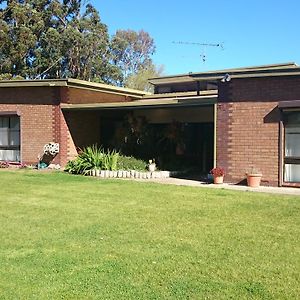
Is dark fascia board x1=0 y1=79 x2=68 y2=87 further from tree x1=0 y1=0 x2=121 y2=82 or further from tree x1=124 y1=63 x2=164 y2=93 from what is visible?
tree x1=124 y1=63 x2=164 y2=93

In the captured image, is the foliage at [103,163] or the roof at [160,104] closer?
the roof at [160,104]

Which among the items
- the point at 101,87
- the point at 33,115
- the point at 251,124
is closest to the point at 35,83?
the point at 33,115

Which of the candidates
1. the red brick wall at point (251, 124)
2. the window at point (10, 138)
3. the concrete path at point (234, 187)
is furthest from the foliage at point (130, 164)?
the window at point (10, 138)

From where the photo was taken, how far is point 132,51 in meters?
55.5

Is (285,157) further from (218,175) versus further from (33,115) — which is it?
(33,115)

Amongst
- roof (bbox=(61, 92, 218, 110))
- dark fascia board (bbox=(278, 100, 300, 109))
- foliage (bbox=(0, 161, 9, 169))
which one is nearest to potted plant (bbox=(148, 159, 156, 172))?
roof (bbox=(61, 92, 218, 110))

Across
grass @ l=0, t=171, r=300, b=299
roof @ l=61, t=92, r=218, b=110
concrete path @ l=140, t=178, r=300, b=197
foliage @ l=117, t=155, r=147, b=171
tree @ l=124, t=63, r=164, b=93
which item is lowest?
grass @ l=0, t=171, r=300, b=299

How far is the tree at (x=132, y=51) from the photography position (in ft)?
171

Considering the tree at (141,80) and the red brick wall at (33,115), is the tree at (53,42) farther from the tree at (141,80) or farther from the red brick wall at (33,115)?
the red brick wall at (33,115)

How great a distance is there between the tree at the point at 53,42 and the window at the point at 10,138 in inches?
712

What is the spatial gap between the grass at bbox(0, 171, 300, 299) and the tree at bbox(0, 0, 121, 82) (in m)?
28.8

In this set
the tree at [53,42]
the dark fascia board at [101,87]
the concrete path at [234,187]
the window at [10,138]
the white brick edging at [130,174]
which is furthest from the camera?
the tree at [53,42]

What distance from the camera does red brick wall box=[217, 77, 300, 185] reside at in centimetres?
1301

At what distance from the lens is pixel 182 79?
2395 cm
